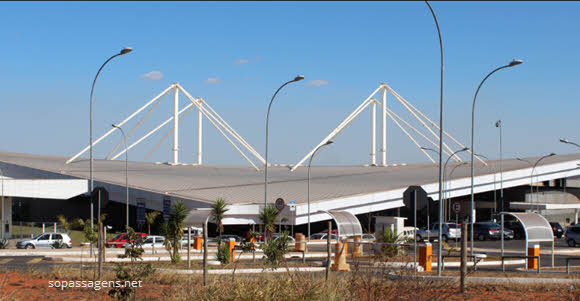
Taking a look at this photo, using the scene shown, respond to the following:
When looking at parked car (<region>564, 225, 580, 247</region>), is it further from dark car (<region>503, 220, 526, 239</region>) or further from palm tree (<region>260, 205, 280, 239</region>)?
palm tree (<region>260, 205, 280, 239</region>)

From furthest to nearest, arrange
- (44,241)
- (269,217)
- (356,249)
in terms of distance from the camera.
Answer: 1. (44,241)
2. (269,217)
3. (356,249)

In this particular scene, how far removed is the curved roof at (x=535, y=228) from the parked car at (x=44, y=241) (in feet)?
87.7

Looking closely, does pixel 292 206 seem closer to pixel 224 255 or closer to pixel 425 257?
pixel 224 255

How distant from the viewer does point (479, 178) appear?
209ft

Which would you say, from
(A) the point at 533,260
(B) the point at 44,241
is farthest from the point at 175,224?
(B) the point at 44,241

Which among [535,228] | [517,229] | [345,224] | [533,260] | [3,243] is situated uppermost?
[535,228]

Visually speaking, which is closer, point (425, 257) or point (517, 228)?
point (425, 257)

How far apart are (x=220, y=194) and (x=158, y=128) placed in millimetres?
30920

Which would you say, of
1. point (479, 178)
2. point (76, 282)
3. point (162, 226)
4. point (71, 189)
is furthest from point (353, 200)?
point (76, 282)

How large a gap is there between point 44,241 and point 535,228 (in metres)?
28.0

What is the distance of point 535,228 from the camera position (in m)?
25.5

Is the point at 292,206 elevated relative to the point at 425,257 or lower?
elevated

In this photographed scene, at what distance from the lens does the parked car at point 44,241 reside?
39.9 m

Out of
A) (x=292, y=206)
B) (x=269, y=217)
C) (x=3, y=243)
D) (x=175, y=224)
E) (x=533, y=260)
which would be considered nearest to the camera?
(x=533, y=260)
